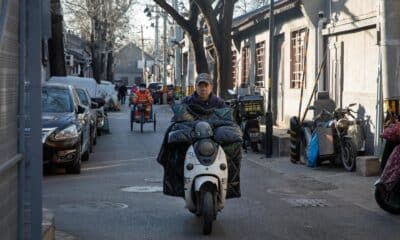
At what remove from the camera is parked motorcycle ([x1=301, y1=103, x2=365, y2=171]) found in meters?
13.1

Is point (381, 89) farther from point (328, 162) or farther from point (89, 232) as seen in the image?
point (89, 232)

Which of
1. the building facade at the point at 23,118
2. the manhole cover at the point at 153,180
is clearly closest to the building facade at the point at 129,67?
the manhole cover at the point at 153,180

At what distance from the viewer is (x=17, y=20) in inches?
187

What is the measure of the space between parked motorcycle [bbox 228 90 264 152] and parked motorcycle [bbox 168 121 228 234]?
9.08 meters

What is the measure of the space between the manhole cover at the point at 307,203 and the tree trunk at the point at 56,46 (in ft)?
51.4

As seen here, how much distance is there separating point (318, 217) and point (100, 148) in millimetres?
10269

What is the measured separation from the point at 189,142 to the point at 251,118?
938 cm

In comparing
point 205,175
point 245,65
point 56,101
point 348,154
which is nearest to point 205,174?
point 205,175

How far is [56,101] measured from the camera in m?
13.9

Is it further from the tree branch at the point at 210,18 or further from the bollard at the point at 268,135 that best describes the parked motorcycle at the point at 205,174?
the tree branch at the point at 210,18

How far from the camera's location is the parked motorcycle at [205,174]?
24.3 ft

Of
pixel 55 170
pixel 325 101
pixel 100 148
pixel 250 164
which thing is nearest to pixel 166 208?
pixel 55 170

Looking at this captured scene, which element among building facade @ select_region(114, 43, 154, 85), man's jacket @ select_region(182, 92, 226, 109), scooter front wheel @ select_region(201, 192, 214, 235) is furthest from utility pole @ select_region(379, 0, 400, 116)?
building facade @ select_region(114, 43, 154, 85)

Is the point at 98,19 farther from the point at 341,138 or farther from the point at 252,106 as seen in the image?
the point at 341,138
